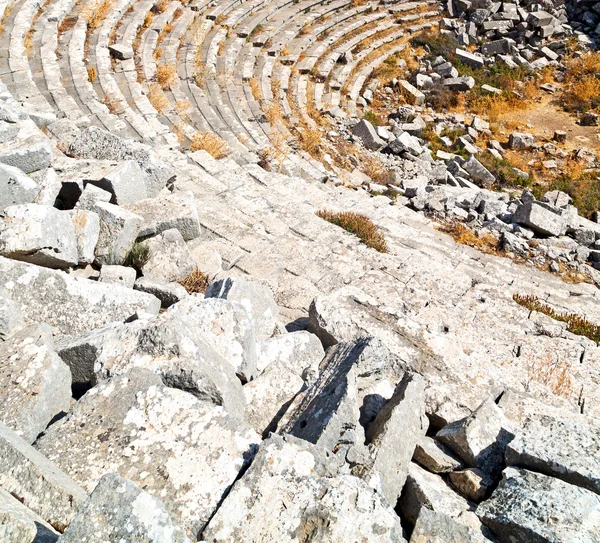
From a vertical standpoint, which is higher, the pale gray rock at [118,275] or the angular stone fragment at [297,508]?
the pale gray rock at [118,275]

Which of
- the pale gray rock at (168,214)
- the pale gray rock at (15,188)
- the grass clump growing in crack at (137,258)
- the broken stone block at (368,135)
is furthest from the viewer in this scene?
the broken stone block at (368,135)

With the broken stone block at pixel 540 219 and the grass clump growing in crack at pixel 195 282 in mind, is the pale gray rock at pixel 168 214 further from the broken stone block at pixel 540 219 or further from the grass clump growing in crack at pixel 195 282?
the broken stone block at pixel 540 219

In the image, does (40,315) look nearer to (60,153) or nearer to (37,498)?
(37,498)

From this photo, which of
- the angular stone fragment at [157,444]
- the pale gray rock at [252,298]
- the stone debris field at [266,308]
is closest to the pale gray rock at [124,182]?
the stone debris field at [266,308]

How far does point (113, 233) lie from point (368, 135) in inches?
474

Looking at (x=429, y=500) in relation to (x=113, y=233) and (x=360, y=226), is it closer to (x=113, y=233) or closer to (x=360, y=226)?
(x=113, y=233)

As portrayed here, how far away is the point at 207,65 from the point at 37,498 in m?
16.3

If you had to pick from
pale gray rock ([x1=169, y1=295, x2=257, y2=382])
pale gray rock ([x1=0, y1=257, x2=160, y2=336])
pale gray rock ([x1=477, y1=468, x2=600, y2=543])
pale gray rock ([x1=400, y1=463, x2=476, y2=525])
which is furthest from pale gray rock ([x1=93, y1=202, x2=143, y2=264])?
pale gray rock ([x1=477, y1=468, x2=600, y2=543])

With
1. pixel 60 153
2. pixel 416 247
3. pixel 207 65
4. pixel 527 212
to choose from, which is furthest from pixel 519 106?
pixel 60 153

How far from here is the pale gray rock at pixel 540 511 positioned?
10.9 feet

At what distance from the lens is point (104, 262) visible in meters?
6.46

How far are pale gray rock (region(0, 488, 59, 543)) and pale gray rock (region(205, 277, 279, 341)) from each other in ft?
9.33

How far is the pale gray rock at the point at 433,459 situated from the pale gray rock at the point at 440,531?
2.91 ft

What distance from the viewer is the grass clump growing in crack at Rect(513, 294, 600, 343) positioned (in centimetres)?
859
